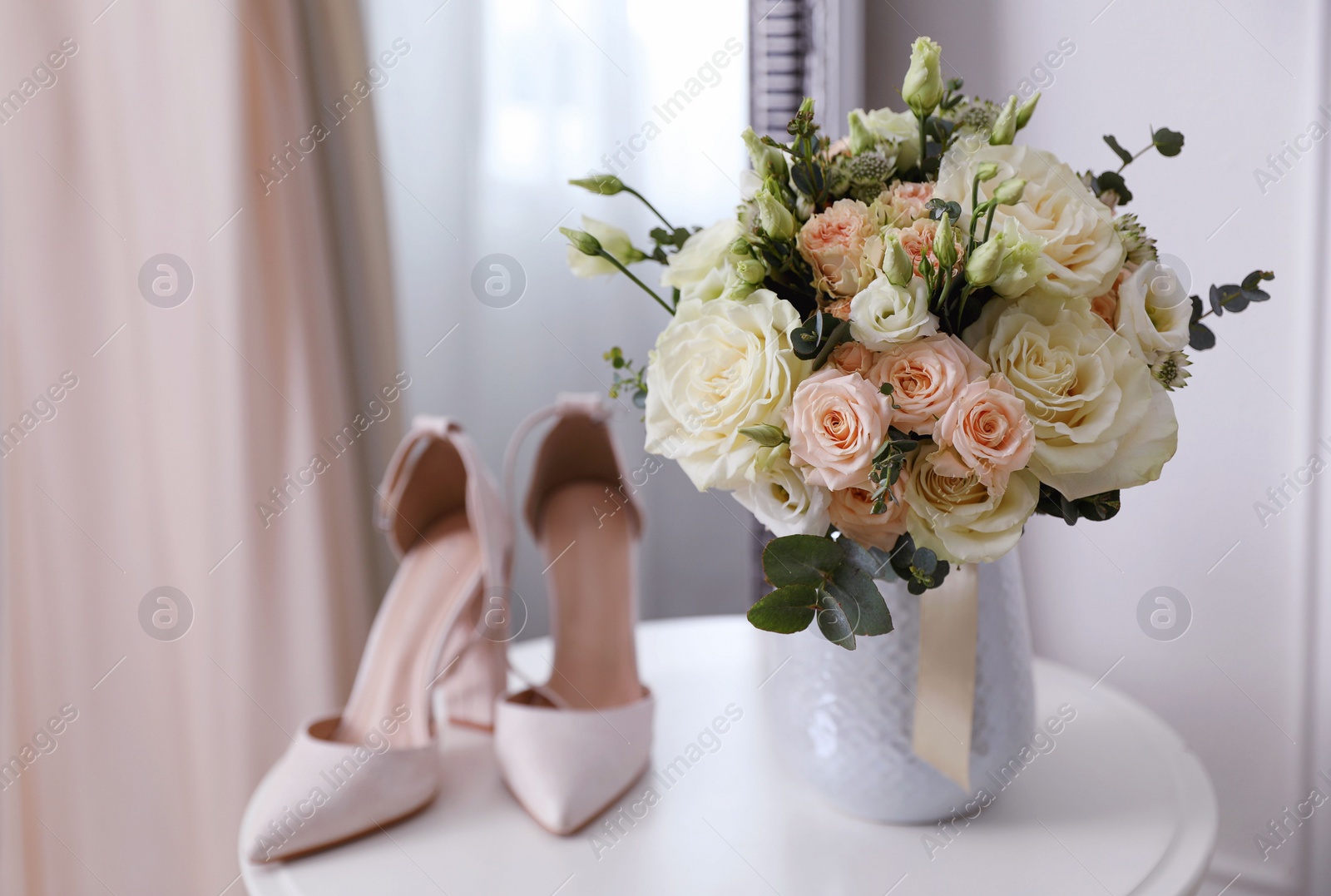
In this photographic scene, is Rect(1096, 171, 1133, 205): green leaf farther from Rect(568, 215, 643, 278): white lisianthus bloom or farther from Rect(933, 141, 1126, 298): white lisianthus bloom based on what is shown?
Rect(568, 215, 643, 278): white lisianthus bloom

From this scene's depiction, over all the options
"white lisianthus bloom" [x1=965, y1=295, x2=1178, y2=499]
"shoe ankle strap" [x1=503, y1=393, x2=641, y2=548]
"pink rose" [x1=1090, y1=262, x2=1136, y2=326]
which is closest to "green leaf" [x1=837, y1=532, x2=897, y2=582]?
"white lisianthus bloom" [x1=965, y1=295, x2=1178, y2=499]

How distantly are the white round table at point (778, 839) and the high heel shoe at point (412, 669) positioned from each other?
3 centimetres

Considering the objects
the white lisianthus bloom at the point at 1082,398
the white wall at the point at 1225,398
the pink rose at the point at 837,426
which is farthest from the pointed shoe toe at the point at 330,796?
the white wall at the point at 1225,398

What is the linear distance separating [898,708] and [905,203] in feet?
1.25

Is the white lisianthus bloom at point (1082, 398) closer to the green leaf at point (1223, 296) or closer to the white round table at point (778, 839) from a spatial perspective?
the green leaf at point (1223, 296)

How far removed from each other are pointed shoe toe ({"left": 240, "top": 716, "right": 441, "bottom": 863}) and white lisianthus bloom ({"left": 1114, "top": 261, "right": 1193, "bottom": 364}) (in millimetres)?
652

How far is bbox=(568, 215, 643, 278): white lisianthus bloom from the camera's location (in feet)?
2.21

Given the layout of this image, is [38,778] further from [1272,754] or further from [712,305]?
[1272,754]

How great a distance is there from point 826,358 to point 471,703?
1.94ft

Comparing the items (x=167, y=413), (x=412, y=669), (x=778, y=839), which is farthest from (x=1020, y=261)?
(x=167, y=413)

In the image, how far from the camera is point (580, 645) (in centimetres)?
100

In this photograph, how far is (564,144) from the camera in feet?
4.69

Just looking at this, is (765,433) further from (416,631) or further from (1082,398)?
(416,631)

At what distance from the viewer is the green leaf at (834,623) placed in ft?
1.82
